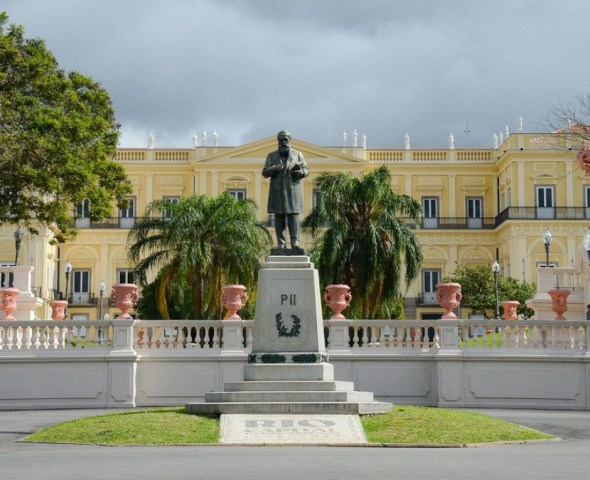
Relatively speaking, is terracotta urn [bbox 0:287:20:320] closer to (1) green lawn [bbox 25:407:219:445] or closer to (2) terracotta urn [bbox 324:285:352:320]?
(2) terracotta urn [bbox 324:285:352:320]

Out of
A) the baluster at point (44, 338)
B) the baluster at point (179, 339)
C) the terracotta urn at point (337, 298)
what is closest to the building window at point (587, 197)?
the terracotta urn at point (337, 298)

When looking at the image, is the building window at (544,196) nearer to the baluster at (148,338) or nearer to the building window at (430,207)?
the building window at (430,207)

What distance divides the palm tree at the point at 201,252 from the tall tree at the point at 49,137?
18.2 ft

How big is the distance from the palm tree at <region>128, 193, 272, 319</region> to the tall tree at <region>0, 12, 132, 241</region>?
18.2 ft

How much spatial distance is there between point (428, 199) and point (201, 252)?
38029 mm

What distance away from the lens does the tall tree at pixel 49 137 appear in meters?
28.8

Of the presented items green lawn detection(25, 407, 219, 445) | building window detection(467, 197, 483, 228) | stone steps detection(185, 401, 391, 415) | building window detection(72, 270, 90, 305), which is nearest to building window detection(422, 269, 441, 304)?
building window detection(467, 197, 483, 228)

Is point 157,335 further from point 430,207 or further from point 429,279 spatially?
point 430,207

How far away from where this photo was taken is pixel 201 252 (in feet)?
125

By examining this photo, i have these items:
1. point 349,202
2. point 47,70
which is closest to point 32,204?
point 47,70

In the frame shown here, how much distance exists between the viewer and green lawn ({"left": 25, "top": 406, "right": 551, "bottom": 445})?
15.5 m

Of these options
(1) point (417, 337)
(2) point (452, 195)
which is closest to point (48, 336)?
(1) point (417, 337)

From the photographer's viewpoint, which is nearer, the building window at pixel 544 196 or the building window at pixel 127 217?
the building window at pixel 544 196

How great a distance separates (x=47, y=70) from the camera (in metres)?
30.7
